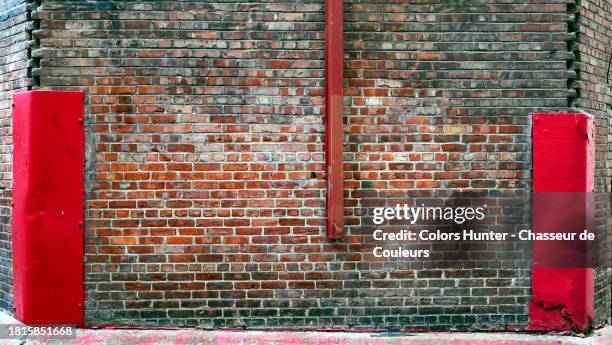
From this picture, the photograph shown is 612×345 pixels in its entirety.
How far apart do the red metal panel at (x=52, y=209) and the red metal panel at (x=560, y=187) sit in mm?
4049

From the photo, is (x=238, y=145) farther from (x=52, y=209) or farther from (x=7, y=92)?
(x=7, y=92)

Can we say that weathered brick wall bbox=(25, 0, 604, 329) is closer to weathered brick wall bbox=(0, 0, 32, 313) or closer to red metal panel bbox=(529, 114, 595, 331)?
weathered brick wall bbox=(0, 0, 32, 313)

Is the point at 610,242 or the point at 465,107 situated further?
the point at 610,242

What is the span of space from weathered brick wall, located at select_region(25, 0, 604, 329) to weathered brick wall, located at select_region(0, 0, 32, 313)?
14.5 inches

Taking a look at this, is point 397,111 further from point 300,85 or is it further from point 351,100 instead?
point 300,85

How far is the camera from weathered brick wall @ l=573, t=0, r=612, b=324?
16.7ft

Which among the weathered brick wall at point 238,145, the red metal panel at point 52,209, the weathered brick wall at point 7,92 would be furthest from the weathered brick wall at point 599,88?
the weathered brick wall at point 7,92

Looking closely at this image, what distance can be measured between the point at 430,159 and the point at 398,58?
0.94m

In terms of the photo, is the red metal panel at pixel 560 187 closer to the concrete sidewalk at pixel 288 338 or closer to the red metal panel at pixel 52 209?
the concrete sidewalk at pixel 288 338

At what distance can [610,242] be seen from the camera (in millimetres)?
5656

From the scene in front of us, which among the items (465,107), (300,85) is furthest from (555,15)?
(300,85)

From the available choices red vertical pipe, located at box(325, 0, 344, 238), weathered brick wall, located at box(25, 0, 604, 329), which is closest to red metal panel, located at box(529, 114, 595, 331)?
weathered brick wall, located at box(25, 0, 604, 329)

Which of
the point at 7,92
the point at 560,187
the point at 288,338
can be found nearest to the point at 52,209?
the point at 7,92

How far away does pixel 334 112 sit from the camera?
473cm
